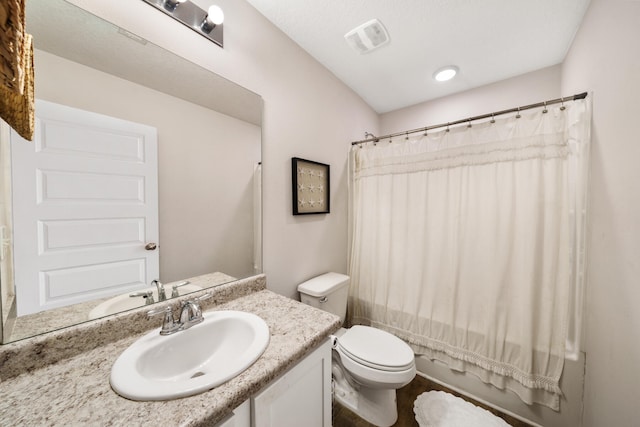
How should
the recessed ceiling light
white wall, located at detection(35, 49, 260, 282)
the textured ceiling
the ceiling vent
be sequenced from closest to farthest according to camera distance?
white wall, located at detection(35, 49, 260, 282) → the textured ceiling → the ceiling vent → the recessed ceiling light

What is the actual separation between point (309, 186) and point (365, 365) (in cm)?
117

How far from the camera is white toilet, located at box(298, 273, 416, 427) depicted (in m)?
1.19

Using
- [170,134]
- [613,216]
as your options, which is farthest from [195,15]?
[613,216]

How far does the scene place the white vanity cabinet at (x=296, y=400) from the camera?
0.62 meters

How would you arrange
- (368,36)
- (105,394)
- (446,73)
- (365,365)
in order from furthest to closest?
(446,73)
(368,36)
(365,365)
(105,394)

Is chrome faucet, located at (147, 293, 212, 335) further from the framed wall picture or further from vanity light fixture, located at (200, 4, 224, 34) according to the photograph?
vanity light fixture, located at (200, 4, 224, 34)

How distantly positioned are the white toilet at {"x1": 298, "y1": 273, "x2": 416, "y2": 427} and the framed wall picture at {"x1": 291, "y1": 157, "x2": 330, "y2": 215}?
541 millimetres

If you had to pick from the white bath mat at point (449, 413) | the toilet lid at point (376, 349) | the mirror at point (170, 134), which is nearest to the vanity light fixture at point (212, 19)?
the mirror at point (170, 134)

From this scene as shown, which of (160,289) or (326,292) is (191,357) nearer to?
(160,289)

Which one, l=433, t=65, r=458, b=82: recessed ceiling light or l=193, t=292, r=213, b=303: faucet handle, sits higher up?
l=433, t=65, r=458, b=82: recessed ceiling light

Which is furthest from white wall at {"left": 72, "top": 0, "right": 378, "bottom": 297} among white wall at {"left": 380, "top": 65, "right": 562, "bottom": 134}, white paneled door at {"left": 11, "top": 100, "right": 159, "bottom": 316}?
white wall at {"left": 380, "top": 65, "right": 562, "bottom": 134}

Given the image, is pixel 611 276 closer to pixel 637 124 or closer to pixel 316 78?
pixel 637 124

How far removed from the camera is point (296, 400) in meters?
0.75

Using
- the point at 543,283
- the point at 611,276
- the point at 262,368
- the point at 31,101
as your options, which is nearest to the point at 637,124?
the point at 611,276
